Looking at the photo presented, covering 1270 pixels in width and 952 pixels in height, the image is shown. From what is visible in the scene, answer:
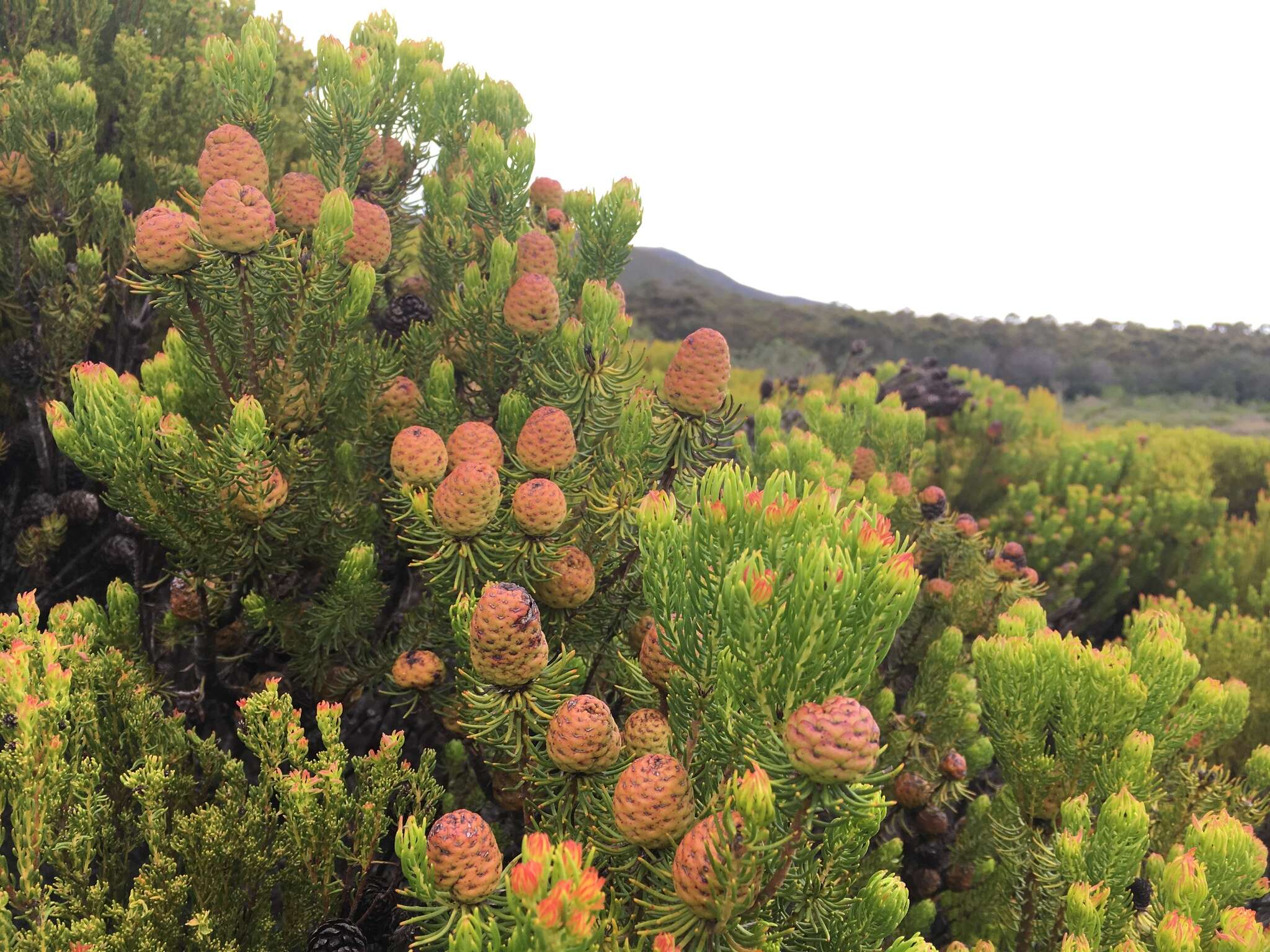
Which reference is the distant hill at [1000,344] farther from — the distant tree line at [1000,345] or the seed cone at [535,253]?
the seed cone at [535,253]

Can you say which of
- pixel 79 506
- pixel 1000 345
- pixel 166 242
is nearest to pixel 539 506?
pixel 166 242

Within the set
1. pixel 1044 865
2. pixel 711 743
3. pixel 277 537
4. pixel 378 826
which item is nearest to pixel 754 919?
pixel 711 743

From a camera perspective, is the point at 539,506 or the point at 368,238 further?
the point at 368,238

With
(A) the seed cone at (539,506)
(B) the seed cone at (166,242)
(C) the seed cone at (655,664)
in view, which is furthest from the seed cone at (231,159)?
(C) the seed cone at (655,664)

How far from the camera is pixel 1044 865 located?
1681mm

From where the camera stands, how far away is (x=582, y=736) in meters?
1.14

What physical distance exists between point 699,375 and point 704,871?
110cm

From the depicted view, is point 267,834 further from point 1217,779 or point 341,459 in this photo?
point 1217,779

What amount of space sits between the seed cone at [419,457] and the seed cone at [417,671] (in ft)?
1.33

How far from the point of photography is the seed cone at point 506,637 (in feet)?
3.89

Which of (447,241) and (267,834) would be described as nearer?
(267,834)

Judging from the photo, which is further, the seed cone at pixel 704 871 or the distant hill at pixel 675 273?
the distant hill at pixel 675 273

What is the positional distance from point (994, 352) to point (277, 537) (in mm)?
30490

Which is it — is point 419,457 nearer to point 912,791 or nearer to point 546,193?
point 546,193
